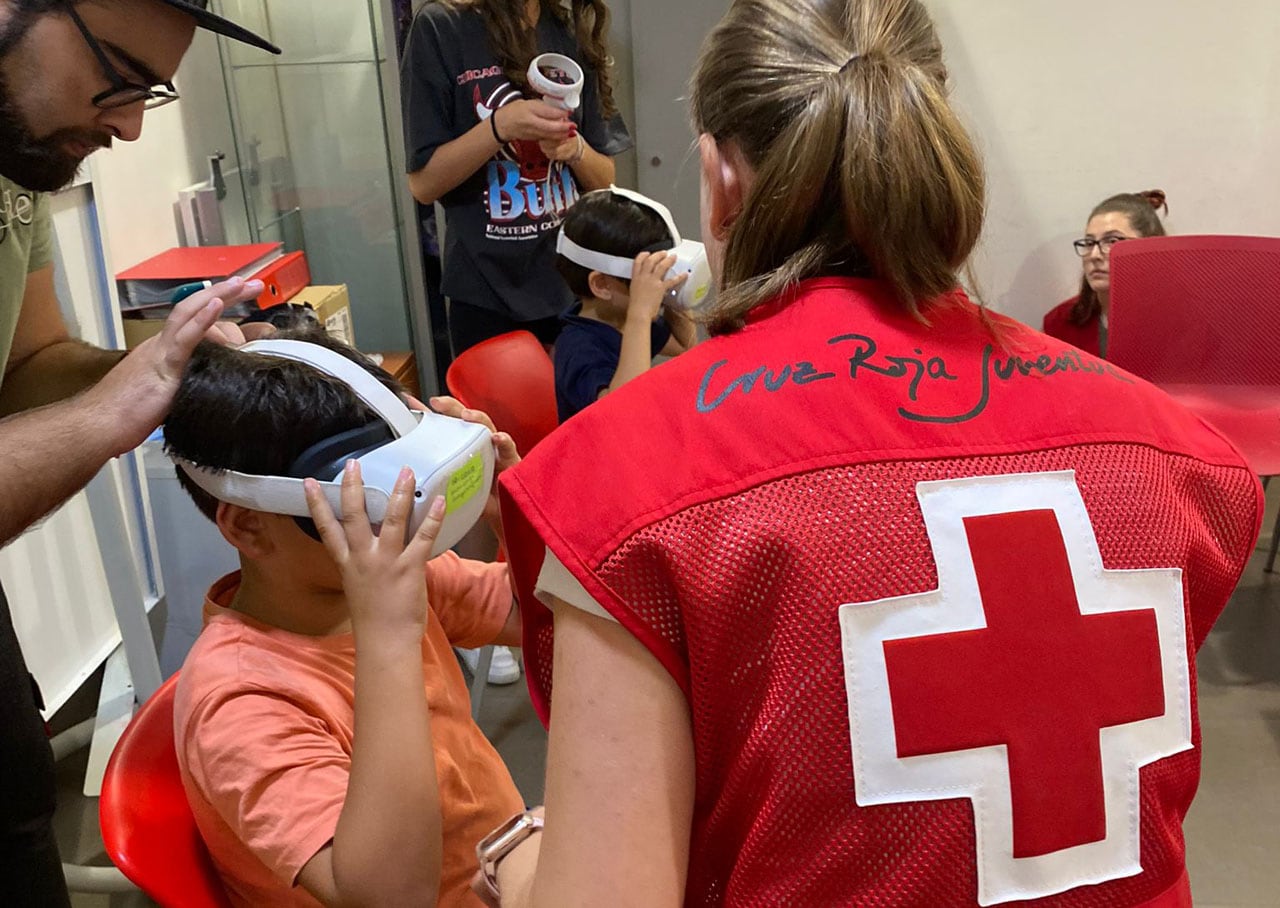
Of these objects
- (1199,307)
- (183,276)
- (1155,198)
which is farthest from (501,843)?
(1155,198)

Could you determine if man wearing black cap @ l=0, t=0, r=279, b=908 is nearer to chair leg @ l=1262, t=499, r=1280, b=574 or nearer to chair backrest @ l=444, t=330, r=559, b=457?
chair backrest @ l=444, t=330, r=559, b=457

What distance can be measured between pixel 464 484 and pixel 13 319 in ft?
2.24

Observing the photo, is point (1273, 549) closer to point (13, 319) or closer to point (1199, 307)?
point (1199, 307)

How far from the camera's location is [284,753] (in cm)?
95

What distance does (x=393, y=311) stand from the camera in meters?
3.51

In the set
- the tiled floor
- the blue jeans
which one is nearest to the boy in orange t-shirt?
the blue jeans

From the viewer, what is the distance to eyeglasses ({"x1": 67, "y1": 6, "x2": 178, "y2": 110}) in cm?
112

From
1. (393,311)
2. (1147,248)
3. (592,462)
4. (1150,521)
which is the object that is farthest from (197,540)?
(1147,248)

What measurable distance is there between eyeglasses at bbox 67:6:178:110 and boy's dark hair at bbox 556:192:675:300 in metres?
1.00

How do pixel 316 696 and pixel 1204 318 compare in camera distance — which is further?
pixel 1204 318

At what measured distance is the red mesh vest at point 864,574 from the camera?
68cm

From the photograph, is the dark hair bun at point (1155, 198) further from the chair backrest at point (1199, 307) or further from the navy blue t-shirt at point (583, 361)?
the navy blue t-shirt at point (583, 361)

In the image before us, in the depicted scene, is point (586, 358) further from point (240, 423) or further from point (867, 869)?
point (867, 869)

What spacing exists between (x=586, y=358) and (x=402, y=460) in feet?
3.85
